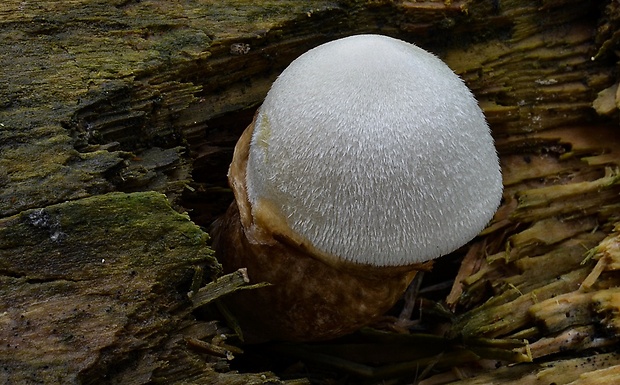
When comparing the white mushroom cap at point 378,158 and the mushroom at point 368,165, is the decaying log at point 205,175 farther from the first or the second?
the white mushroom cap at point 378,158

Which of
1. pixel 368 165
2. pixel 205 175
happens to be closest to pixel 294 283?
pixel 368 165

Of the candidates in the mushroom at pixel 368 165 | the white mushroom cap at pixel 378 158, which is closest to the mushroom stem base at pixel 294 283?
Answer: the mushroom at pixel 368 165

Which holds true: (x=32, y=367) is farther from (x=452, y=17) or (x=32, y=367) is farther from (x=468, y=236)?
(x=452, y=17)

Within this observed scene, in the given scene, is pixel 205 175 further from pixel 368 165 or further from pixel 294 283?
pixel 368 165

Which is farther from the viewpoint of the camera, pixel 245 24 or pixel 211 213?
pixel 211 213

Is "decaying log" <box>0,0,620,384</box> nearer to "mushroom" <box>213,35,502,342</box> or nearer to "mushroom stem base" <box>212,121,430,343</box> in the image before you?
"mushroom stem base" <box>212,121,430,343</box>

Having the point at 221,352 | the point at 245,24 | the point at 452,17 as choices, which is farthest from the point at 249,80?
the point at 221,352
